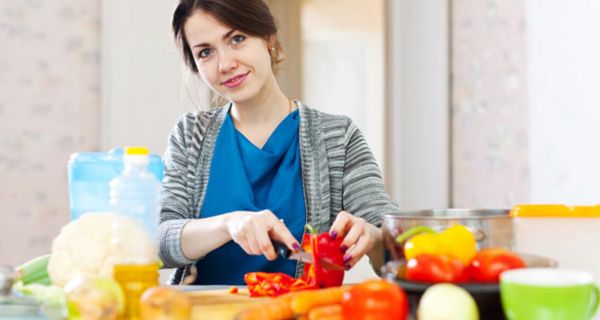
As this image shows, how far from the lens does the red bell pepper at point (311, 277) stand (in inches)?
51.0

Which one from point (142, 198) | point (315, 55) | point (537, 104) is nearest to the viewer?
point (142, 198)

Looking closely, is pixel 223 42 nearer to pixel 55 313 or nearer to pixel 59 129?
pixel 55 313

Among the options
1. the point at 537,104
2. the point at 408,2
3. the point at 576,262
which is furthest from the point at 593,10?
the point at 576,262

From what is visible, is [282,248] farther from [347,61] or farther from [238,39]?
[347,61]

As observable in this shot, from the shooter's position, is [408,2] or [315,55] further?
A: [315,55]

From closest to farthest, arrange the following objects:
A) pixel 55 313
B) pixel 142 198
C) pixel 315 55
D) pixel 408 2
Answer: pixel 55 313, pixel 142 198, pixel 408 2, pixel 315 55

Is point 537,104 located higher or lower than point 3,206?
higher

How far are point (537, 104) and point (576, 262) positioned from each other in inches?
80.7

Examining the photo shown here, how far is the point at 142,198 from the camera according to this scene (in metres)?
1.26

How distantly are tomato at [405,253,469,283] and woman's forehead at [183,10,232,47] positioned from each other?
0.93 metres

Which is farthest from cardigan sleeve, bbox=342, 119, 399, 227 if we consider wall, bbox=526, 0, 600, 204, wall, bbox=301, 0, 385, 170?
wall, bbox=301, 0, 385, 170

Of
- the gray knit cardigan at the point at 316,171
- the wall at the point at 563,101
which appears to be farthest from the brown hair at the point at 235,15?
the wall at the point at 563,101

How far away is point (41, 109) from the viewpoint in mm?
2891

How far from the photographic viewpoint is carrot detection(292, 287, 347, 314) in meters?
1.01
